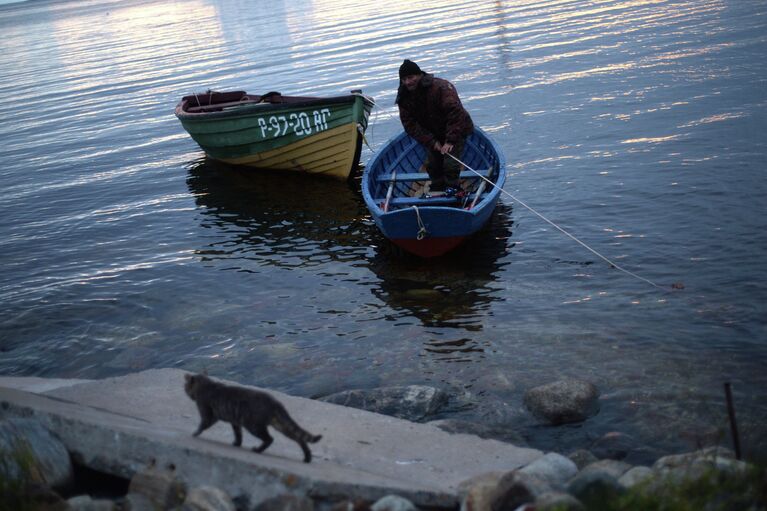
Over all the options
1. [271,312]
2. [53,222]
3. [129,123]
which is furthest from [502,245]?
[129,123]

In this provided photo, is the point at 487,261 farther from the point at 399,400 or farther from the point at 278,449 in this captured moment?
the point at 278,449

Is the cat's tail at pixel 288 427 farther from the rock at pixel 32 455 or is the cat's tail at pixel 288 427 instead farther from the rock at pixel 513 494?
the rock at pixel 32 455

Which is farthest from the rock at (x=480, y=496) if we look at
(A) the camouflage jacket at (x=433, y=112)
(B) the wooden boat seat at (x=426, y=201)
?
(A) the camouflage jacket at (x=433, y=112)

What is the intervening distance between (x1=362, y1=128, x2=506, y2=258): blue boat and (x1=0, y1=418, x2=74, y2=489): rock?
6.28 meters

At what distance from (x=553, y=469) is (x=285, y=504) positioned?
2007 mm

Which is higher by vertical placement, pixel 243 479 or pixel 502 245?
pixel 243 479

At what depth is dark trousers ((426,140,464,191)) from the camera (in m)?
13.1

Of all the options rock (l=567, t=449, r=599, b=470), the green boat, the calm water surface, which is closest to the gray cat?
rock (l=567, t=449, r=599, b=470)

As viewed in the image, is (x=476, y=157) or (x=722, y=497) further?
(x=476, y=157)

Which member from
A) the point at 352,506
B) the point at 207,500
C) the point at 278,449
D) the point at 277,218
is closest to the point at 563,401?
the point at 278,449

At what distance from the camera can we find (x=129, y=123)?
27.7 meters

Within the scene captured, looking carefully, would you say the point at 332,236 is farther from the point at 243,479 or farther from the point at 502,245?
the point at 243,479

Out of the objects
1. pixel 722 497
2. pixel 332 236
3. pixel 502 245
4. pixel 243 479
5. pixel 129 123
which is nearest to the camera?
pixel 722 497

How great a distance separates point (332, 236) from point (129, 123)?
1624 centimetres
